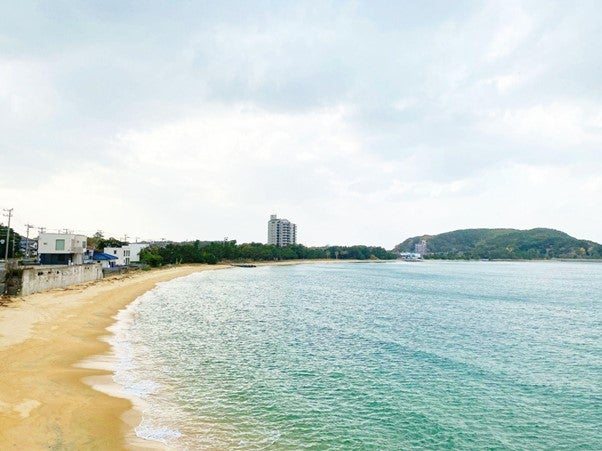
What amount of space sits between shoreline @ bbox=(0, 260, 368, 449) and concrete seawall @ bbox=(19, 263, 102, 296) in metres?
8.34

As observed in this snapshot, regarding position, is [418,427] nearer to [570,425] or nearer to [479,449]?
[479,449]

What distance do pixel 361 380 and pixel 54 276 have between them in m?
46.3

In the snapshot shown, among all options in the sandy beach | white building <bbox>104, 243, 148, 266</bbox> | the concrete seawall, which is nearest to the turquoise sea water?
the sandy beach

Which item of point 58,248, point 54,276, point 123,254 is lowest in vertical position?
point 54,276

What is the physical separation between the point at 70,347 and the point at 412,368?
21493mm

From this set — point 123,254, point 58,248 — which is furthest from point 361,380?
point 123,254

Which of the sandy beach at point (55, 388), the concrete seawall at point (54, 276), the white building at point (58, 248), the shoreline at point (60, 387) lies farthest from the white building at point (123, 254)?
the shoreline at point (60, 387)

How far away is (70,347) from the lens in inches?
1025

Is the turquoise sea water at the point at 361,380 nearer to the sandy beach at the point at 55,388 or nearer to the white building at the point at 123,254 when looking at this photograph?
the sandy beach at the point at 55,388

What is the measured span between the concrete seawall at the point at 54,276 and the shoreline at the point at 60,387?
834 cm

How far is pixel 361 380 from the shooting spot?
72.7 feet

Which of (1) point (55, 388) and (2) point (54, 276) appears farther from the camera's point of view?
(2) point (54, 276)

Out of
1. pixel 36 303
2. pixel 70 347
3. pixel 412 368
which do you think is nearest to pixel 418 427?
pixel 412 368

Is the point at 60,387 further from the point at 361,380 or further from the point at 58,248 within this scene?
the point at 58,248
